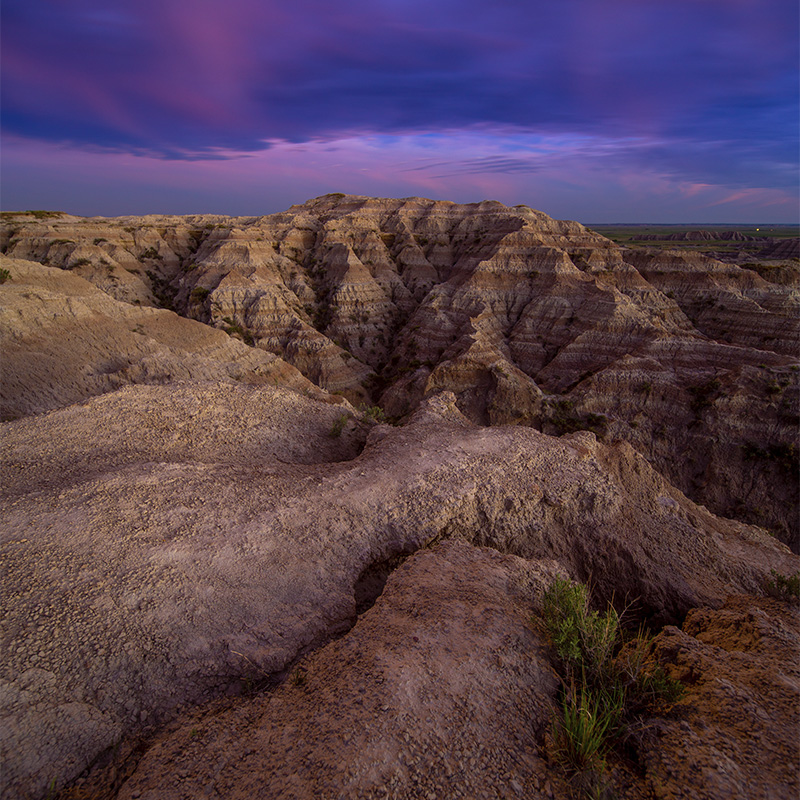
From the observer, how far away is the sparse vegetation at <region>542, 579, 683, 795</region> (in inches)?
167

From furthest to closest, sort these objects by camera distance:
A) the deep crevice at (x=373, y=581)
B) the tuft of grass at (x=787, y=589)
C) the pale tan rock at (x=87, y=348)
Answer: the pale tan rock at (x=87, y=348), the tuft of grass at (x=787, y=589), the deep crevice at (x=373, y=581)

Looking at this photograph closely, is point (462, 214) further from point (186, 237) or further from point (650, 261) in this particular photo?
point (186, 237)

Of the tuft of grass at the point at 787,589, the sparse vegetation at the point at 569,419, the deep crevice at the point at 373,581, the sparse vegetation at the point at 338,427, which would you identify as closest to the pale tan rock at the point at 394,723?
the deep crevice at the point at 373,581

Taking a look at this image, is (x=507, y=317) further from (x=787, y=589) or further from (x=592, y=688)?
(x=592, y=688)

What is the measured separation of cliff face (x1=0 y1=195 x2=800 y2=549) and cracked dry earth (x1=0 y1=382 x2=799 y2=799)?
18.7 metres

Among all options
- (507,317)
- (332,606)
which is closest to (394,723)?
(332,606)

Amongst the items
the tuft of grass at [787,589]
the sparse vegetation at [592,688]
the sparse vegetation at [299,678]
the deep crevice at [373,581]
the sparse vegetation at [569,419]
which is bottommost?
the sparse vegetation at [569,419]

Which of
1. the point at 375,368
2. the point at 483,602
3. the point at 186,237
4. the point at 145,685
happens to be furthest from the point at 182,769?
the point at 186,237

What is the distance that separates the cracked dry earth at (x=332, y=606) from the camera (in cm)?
452

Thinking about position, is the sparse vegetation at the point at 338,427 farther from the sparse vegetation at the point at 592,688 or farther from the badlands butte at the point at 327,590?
the sparse vegetation at the point at 592,688

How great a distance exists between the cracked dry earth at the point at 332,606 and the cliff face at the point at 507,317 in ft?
61.3

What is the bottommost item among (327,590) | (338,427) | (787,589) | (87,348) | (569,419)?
(569,419)

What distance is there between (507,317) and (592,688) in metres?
43.2

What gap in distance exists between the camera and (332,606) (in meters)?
7.25
